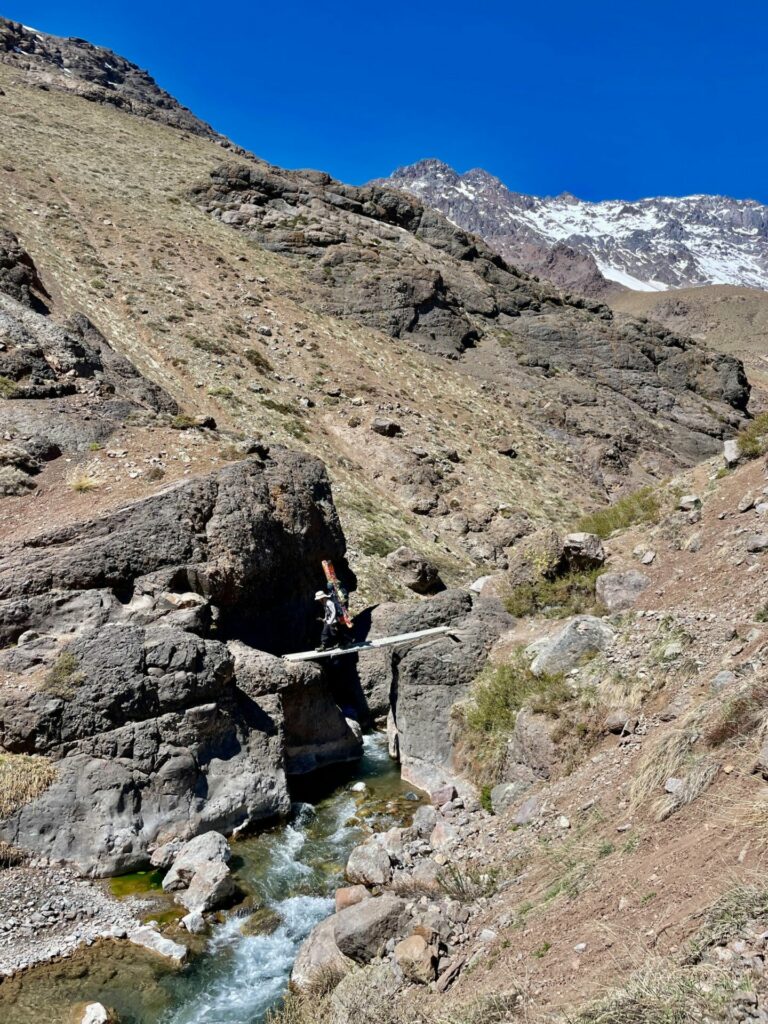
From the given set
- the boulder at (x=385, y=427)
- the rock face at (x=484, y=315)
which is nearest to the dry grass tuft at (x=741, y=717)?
the boulder at (x=385, y=427)

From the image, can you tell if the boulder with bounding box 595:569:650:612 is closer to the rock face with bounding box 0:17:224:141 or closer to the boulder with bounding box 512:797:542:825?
the boulder with bounding box 512:797:542:825

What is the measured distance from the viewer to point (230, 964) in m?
8.07

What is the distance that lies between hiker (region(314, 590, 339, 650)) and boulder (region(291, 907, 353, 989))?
7347 millimetres

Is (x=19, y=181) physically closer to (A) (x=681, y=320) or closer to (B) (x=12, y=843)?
(B) (x=12, y=843)

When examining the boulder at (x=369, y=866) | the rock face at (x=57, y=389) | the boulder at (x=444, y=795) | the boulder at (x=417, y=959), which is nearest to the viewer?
the boulder at (x=417, y=959)

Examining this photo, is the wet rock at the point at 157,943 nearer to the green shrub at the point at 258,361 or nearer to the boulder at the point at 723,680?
the boulder at the point at 723,680

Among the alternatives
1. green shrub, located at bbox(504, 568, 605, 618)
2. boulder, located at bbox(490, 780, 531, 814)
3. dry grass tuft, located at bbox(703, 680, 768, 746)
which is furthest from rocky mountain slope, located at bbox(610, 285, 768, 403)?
dry grass tuft, located at bbox(703, 680, 768, 746)

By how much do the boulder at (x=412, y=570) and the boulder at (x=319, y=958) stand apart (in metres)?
14.9

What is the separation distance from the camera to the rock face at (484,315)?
4216cm

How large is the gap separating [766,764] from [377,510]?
2203 cm

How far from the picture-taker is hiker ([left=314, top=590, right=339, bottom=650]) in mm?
14820

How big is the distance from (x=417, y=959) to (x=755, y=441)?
12.2m

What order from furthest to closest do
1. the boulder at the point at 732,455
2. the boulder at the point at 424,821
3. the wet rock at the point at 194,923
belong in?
the boulder at the point at 732,455 → the boulder at the point at 424,821 → the wet rock at the point at 194,923

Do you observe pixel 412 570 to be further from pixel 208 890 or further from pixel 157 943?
pixel 157 943
